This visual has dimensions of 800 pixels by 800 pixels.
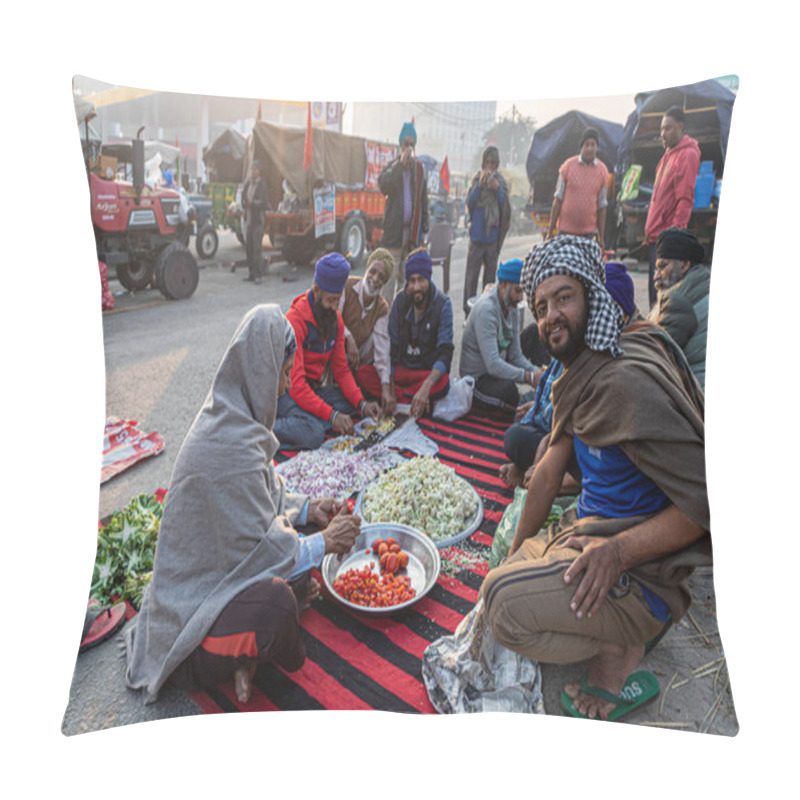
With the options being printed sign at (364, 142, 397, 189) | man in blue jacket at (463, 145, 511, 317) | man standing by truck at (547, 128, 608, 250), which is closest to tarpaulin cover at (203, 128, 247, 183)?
printed sign at (364, 142, 397, 189)

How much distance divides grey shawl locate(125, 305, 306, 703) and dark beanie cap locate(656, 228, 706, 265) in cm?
159

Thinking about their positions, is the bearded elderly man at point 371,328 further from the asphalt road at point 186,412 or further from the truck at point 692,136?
the truck at point 692,136

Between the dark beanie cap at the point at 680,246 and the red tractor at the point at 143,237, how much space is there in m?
2.01

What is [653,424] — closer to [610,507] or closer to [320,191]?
[610,507]

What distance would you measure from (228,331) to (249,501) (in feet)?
2.50

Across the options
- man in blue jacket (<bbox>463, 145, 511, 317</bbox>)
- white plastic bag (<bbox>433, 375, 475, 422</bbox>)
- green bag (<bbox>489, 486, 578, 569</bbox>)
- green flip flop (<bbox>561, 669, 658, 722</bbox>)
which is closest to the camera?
green flip flop (<bbox>561, 669, 658, 722</bbox>)

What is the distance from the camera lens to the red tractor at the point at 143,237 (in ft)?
8.45

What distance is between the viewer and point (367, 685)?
86.0 inches

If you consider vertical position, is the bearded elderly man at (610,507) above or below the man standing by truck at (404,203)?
below

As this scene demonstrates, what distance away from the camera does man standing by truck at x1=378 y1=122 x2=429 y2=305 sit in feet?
8.64

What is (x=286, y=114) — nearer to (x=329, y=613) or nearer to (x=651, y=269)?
(x=651, y=269)

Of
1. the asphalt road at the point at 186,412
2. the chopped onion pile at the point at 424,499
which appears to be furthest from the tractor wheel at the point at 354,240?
the chopped onion pile at the point at 424,499

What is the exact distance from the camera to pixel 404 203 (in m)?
2.81

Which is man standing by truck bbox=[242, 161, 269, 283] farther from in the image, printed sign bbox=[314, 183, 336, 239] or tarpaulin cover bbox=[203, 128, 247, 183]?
printed sign bbox=[314, 183, 336, 239]
